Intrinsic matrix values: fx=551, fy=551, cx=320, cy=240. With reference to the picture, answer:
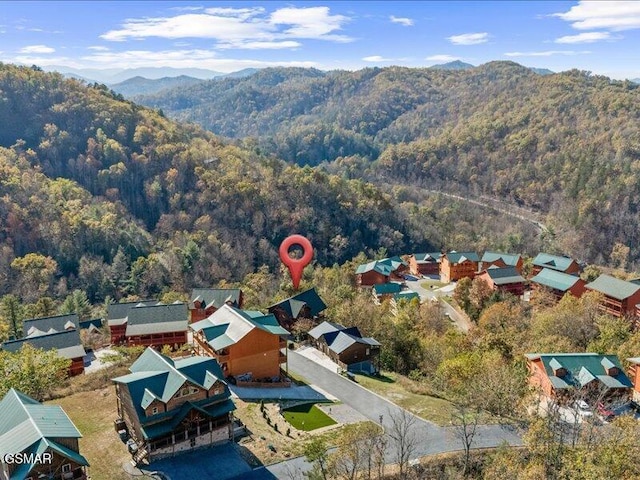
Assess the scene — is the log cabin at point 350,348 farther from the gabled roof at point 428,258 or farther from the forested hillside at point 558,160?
the forested hillside at point 558,160

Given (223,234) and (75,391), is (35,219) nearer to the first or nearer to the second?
(223,234)

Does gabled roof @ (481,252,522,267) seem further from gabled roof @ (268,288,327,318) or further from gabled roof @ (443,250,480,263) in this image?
gabled roof @ (268,288,327,318)

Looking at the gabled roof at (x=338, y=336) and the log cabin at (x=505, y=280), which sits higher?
the gabled roof at (x=338, y=336)

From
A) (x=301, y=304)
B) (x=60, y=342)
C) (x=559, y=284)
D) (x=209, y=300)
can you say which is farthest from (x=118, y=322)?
(x=559, y=284)

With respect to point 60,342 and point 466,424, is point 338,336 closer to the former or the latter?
point 466,424

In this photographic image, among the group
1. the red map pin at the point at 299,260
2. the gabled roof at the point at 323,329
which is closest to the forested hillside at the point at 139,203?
the red map pin at the point at 299,260

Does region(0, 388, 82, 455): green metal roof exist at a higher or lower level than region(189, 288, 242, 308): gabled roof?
higher

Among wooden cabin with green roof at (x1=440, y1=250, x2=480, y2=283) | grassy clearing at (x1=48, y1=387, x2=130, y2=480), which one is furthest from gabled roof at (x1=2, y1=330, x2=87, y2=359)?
wooden cabin with green roof at (x1=440, y1=250, x2=480, y2=283)
